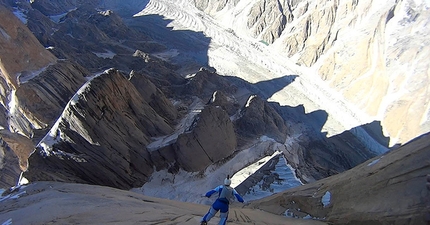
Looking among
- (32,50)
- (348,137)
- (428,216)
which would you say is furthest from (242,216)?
(32,50)

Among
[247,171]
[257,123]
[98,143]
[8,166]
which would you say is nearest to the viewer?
[98,143]

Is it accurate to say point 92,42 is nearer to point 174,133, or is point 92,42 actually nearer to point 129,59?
point 129,59

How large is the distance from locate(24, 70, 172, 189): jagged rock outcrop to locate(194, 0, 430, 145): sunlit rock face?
22.2 metres

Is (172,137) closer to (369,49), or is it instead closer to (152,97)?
(152,97)

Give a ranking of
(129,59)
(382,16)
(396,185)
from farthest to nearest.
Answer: (129,59)
(382,16)
(396,185)

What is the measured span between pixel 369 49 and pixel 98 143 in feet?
92.7

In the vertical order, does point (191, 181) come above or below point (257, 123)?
below

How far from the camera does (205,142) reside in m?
21.0

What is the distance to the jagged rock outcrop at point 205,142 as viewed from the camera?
2034 centimetres

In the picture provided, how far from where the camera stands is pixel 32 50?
88.2 ft

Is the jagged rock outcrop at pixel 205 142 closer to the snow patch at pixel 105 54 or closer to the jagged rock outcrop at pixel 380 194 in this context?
the jagged rock outcrop at pixel 380 194

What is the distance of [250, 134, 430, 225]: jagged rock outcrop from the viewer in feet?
22.1

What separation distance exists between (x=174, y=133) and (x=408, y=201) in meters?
16.4

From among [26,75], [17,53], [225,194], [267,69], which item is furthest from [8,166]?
[267,69]
